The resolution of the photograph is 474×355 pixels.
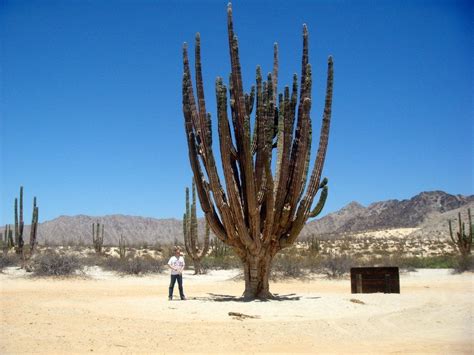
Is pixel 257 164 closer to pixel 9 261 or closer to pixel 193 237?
pixel 193 237

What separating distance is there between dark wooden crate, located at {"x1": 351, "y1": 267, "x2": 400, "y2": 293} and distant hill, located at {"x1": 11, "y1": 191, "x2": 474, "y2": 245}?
71.4 metres

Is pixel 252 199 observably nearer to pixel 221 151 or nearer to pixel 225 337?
pixel 221 151

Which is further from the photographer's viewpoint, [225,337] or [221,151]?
[221,151]

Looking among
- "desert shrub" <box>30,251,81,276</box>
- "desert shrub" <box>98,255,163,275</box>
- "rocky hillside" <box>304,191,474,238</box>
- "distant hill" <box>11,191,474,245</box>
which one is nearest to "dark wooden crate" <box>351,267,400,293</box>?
"desert shrub" <box>98,255,163,275</box>

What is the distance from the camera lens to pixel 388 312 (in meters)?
11.8

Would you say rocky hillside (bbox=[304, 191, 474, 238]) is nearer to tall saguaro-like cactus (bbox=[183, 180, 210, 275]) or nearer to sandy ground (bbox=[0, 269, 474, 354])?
tall saguaro-like cactus (bbox=[183, 180, 210, 275])

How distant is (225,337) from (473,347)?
3.83 m

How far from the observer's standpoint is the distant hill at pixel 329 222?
91688mm

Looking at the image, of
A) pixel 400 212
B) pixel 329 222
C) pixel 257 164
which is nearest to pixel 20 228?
pixel 257 164

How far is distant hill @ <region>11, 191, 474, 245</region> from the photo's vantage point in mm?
91688

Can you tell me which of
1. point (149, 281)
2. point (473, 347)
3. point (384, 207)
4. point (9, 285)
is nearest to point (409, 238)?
point (384, 207)

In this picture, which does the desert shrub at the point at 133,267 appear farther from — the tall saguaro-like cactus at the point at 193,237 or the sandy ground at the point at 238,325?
the sandy ground at the point at 238,325

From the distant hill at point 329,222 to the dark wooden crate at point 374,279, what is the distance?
234 feet

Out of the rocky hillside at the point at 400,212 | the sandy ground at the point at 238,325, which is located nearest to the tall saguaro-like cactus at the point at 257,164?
the sandy ground at the point at 238,325
